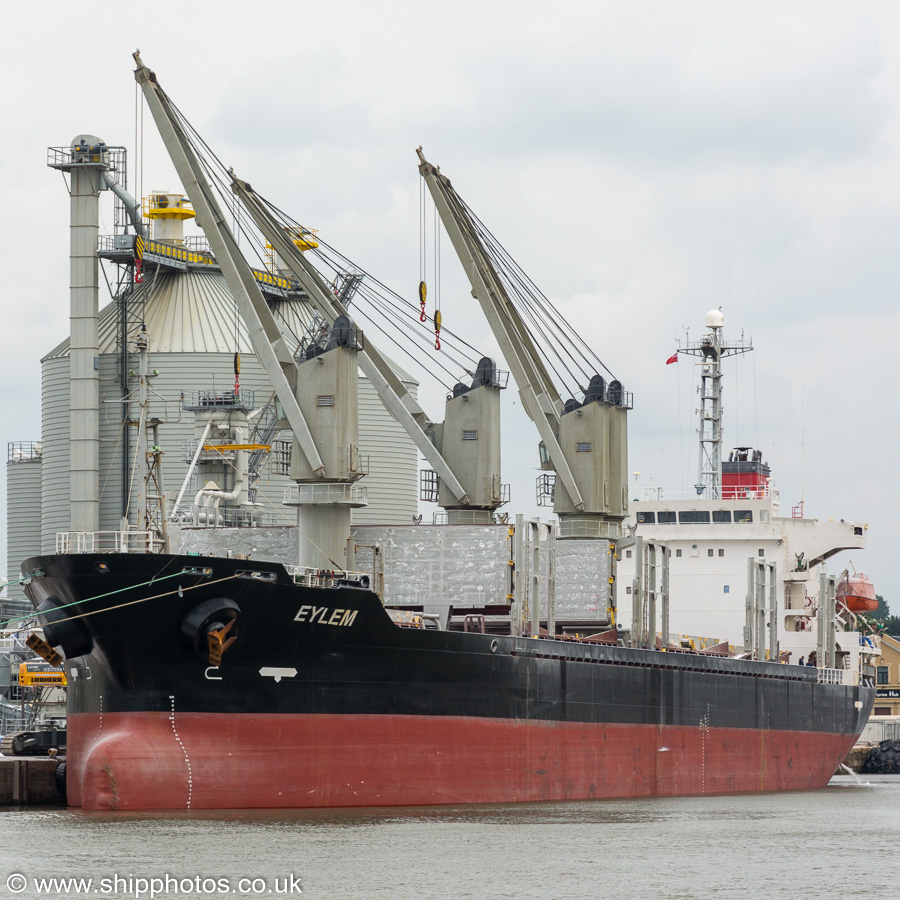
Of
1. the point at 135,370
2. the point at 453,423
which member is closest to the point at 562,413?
the point at 453,423

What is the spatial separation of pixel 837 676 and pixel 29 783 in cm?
2230

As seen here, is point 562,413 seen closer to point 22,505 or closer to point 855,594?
point 855,594

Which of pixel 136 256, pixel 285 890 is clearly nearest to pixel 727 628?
pixel 136 256

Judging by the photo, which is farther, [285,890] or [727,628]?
[727,628]

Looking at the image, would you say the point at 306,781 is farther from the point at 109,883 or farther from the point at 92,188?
the point at 92,188

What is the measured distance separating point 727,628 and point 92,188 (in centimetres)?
2382

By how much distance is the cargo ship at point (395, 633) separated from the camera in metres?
23.9

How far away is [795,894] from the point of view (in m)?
17.8

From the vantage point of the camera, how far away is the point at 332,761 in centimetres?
2464

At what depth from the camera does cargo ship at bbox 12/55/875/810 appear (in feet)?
78.4

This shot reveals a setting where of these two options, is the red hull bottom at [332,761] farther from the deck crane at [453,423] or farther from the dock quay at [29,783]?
the deck crane at [453,423]

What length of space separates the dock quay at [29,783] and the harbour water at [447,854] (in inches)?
51.2

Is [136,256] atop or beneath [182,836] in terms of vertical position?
atop

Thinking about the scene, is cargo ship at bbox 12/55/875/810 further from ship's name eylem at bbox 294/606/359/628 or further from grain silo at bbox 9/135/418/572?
grain silo at bbox 9/135/418/572
